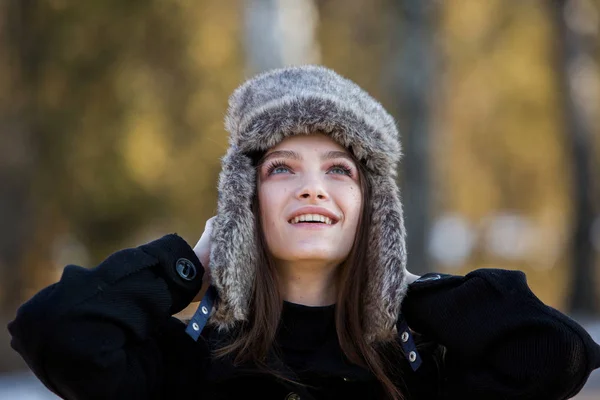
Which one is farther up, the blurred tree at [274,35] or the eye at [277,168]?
the blurred tree at [274,35]

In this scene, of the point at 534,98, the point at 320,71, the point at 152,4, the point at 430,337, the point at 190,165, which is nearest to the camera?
the point at 430,337

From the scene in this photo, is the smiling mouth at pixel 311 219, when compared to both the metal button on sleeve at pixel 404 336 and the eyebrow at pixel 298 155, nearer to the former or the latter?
the eyebrow at pixel 298 155

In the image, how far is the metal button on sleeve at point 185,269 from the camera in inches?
133

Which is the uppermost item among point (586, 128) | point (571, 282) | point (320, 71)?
point (586, 128)

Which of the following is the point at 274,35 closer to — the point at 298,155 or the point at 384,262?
the point at 298,155

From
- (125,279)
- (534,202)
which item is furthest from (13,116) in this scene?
(125,279)

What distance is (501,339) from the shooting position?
3.28 m

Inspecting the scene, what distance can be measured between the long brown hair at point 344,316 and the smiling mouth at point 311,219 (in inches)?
6.1

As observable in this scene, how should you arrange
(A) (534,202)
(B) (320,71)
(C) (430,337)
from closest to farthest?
(C) (430,337)
(B) (320,71)
(A) (534,202)

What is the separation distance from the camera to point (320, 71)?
371cm

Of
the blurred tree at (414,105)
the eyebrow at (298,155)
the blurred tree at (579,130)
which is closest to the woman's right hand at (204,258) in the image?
the eyebrow at (298,155)

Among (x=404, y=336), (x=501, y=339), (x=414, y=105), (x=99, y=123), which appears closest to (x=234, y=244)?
(x=404, y=336)

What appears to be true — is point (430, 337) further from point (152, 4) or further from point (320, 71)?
point (152, 4)

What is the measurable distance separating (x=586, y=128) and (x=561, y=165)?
7.58 feet
